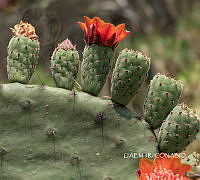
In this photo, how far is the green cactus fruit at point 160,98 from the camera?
172 cm

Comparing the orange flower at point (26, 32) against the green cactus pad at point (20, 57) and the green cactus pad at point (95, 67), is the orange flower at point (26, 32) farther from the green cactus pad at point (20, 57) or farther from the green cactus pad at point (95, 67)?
the green cactus pad at point (95, 67)

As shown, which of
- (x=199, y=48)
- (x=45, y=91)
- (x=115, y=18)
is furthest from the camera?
(x=115, y=18)

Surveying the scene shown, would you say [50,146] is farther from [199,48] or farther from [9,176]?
[199,48]

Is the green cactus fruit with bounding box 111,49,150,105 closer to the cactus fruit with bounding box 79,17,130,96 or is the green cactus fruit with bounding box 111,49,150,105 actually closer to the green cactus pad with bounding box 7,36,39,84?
the cactus fruit with bounding box 79,17,130,96

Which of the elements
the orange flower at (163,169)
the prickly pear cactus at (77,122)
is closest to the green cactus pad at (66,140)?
the prickly pear cactus at (77,122)

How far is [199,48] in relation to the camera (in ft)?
17.9

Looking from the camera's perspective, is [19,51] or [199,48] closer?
[19,51]

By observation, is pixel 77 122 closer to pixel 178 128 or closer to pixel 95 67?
pixel 95 67

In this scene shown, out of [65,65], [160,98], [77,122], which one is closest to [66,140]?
[77,122]

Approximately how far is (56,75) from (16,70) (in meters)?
0.15

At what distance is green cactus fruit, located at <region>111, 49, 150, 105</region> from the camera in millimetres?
1722

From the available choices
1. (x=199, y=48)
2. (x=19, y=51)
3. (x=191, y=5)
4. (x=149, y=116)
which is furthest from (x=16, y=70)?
(x=191, y=5)

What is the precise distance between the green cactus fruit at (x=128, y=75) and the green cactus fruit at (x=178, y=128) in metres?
0.18

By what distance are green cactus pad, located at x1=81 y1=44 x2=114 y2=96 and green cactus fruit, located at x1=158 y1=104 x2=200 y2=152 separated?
297 mm
